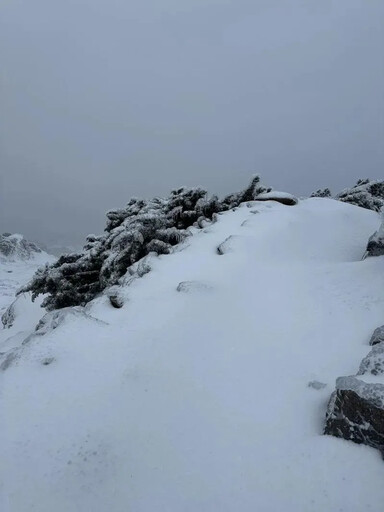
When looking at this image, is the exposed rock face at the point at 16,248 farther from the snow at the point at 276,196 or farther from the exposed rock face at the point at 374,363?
the exposed rock face at the point at 374,363

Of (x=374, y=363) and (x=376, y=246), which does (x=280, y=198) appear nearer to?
(x=376, y=246)

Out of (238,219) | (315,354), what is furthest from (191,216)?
(315,354)

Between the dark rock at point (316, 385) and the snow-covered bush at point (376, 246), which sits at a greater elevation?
the snow-covered bush at point (376, 246)

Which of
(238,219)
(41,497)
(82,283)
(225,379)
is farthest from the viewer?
(238,219)

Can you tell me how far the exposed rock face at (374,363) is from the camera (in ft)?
15.2

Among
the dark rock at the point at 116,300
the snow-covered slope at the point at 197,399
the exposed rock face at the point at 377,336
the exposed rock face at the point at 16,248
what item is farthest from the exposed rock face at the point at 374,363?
the exposed rock face at the point at 16,248

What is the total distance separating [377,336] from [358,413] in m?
2.06

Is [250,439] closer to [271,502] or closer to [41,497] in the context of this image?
[271,502]

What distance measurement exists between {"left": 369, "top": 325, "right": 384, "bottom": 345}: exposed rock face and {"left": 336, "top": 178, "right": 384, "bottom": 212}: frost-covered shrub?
16007 millimetres

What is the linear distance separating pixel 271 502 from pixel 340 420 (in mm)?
1387

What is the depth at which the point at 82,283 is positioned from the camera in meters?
12.4

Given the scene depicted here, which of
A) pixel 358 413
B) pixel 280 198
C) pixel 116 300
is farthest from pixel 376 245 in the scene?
pixel 280 198

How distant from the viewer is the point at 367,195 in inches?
784

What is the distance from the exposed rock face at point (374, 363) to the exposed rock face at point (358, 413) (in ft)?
1.50
